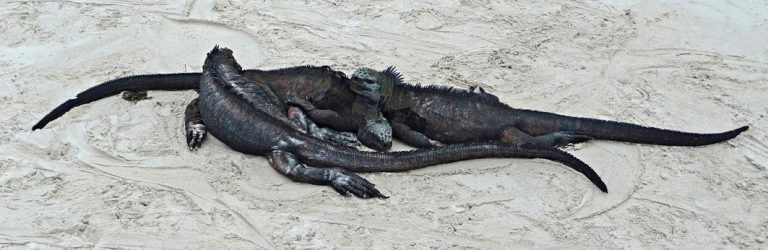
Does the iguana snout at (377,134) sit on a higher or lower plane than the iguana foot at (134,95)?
higher

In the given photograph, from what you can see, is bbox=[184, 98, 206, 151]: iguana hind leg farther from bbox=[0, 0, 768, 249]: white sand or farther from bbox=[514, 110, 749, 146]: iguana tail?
bbox=[514, 110, 749, 146]: iguana tail

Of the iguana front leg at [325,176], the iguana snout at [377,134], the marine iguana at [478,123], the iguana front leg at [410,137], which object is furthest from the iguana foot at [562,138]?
the iguana front leg at [325,176]

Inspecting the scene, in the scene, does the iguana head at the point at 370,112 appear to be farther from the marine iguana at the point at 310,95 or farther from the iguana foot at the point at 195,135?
the iguana foot at the point at 195,135

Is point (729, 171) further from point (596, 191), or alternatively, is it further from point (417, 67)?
point (417, 67)

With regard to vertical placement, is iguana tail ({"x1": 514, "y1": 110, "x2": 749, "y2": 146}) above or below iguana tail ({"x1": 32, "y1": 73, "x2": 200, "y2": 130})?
above

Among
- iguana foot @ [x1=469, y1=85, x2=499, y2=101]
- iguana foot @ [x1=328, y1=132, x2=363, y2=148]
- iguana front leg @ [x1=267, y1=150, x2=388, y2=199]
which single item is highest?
iguana foot @ [x1=469, y1=85, x2=499, y2=101]

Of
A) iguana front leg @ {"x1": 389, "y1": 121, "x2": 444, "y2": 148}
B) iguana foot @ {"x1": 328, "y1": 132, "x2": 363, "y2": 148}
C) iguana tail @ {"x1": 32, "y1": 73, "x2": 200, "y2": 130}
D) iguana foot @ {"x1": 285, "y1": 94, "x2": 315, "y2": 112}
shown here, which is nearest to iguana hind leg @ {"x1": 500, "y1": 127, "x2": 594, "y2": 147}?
iguana front leg @ {"x1": 389, "y1": 121, "x2": 444, "y2": 148}
